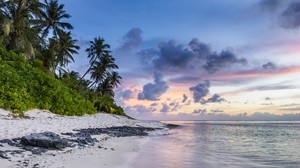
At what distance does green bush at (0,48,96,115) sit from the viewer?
71.7ft

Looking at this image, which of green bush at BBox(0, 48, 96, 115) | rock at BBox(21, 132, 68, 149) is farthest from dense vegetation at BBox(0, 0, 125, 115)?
rock at BBox(21, 132, 68, 149)

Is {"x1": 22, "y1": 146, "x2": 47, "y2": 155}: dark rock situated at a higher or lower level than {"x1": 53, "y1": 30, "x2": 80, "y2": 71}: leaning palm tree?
lower

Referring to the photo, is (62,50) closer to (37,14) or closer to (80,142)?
(37,14)

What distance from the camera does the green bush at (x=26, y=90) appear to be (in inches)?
861

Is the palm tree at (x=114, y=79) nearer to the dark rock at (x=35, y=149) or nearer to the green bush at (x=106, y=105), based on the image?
the green bush at (x=106, y=105)

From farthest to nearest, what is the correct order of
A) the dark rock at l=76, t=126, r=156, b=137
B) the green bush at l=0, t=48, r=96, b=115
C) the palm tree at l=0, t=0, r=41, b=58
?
the palm tree at l=0, t=0, r=41, b=58
the green bush at l=0, t=48, r=96, b=115
the dark rock at l=76, t=126, r=156, b=137

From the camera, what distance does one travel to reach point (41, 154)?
33.6 ft

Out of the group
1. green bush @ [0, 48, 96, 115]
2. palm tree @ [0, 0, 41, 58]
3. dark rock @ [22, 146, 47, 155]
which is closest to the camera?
dark rock @ [22, 146, 47, 155]

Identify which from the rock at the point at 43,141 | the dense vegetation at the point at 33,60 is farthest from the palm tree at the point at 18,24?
the rock at the point at 43,141

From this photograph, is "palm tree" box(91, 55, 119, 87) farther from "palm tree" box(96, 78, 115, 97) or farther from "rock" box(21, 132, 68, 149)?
"rock" box(21, 132, 68, 149)

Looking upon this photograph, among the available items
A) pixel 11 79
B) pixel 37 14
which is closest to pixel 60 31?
pixel 37 14

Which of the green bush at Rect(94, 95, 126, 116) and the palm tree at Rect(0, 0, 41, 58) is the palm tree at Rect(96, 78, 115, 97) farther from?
the palm tree at Rect(0, 0, 41, 58)

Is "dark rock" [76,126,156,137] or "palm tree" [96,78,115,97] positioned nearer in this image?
"dark rock" [76,126,156,137]

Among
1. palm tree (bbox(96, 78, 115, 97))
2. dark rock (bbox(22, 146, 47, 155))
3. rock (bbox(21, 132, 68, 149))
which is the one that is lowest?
dark rock (bbox(22, 146, 47, 155))
